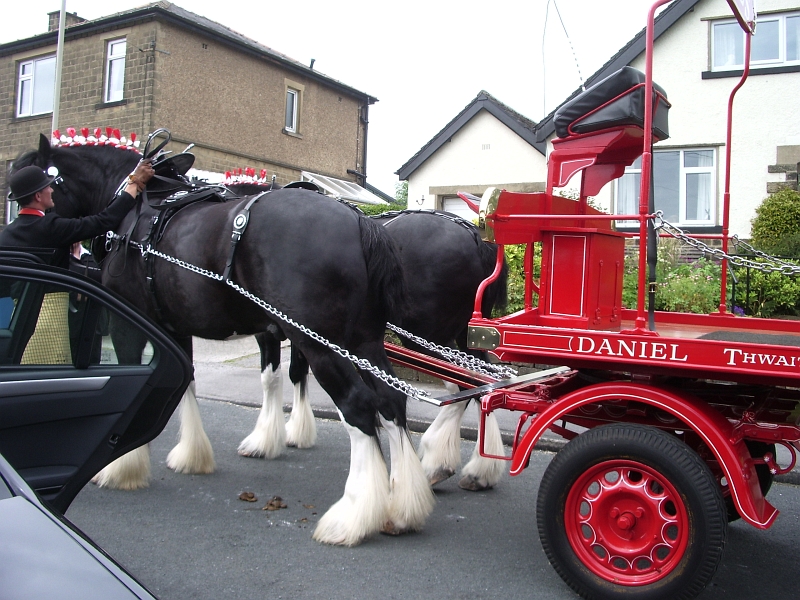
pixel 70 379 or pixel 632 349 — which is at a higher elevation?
pixel 632 349

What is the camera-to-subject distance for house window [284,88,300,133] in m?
22.2

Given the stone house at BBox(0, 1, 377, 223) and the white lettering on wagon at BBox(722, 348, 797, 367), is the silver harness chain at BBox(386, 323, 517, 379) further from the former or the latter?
the stone house at BBox(0, 1, 377, 223)

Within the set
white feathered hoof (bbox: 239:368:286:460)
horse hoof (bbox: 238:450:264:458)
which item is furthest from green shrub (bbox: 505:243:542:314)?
horse hoof (bbox: 238:450:264:458)

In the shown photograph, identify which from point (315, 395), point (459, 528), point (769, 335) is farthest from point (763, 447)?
point (315, 395)

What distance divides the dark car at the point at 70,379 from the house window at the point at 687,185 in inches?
468

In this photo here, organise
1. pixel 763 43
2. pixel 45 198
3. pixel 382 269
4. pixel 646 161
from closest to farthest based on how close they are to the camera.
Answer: pixel 646 161 → pixel 382 269 → pixel 45 198 → pixel 763 43

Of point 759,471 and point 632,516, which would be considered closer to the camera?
point 632,516

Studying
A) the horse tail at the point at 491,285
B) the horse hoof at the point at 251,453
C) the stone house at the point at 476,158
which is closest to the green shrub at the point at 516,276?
the horse tail at the point at 491,285

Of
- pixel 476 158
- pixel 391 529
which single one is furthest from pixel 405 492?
pixel 476 158

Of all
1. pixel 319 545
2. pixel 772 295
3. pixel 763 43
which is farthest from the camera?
pixel 763 43

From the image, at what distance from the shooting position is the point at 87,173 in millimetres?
5309

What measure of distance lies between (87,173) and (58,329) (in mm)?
Answer: 2475

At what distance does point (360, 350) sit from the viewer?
4250mm

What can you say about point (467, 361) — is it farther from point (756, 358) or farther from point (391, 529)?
point (756, 358)
